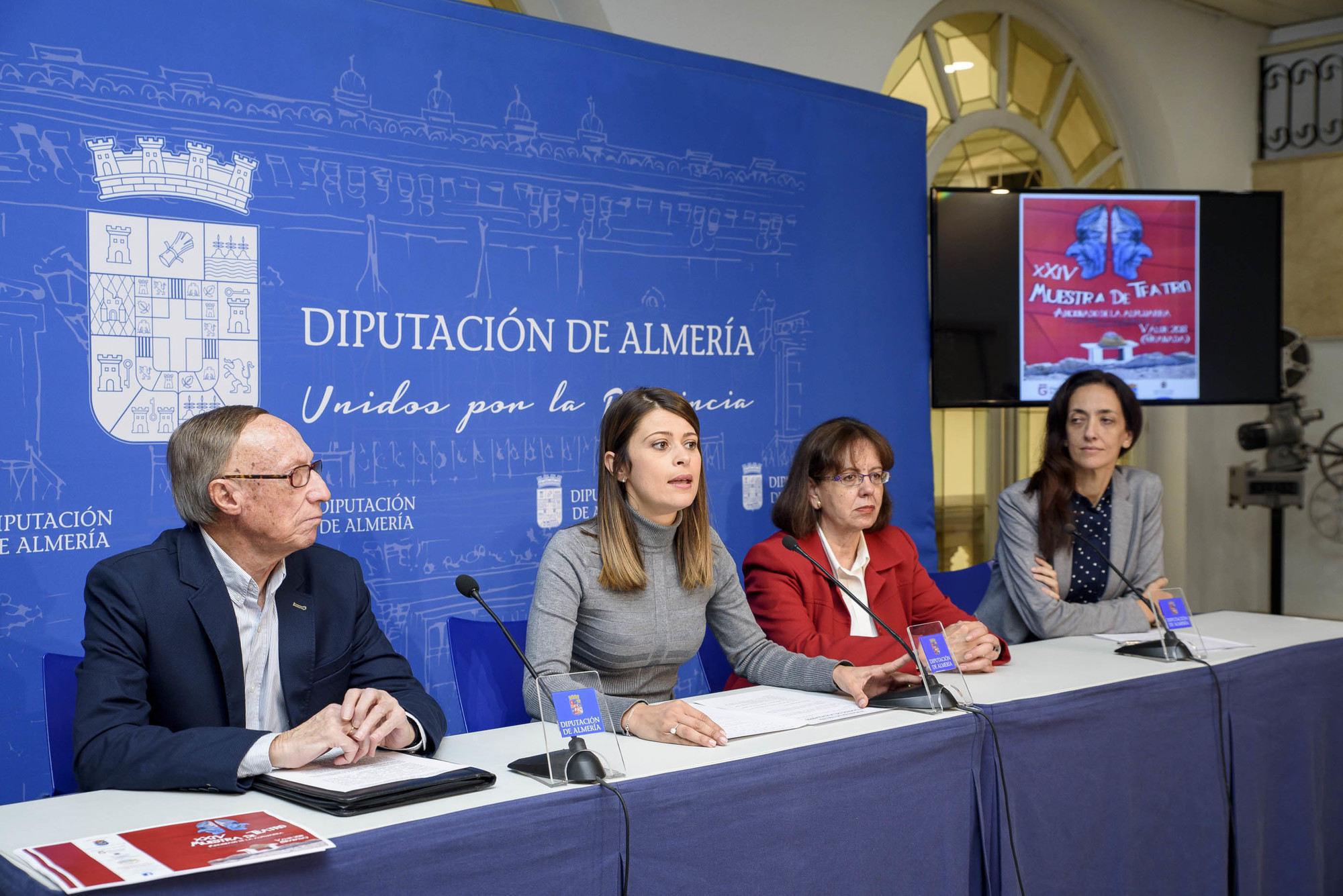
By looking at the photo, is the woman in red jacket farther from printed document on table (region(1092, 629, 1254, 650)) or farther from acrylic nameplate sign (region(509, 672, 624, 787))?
acrylic nameplate sign (region(509, 672, 624, 787))

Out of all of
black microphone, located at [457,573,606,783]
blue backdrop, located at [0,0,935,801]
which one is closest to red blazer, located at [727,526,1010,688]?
blue backdrop, located at [0,0,935,801]

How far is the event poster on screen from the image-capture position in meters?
4.37

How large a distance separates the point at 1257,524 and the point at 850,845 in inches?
210

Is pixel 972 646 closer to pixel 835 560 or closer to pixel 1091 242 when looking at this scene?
pixel 835 560

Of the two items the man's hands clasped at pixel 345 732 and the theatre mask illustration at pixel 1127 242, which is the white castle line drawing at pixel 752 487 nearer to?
the theatre mask illustration at pixel 1127 242

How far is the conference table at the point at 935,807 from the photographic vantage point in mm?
1467

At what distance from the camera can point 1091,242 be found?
4445mm

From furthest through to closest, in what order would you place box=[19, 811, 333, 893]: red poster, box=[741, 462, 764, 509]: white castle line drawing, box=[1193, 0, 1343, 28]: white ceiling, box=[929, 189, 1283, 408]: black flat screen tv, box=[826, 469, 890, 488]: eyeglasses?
box=[1193, 0, 1343, 28]: white ceiling → box=[929, 189, 1283, 408]: black flat screen tv → box=[741, 462, 764, 509]: white castle line drawing → box=[826, 469, 890, 488]: eyeglasses → box=[19, 811, 333, 893]: red poster

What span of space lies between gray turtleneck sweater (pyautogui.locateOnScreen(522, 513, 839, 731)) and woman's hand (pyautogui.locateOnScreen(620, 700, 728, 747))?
30cm

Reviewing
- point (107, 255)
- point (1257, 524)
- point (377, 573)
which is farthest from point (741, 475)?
point (1257, 524)

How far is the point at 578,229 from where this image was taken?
3.31 m

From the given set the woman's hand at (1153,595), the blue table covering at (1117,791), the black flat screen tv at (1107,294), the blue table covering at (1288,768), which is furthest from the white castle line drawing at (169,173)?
the black flat screen tv at (1107,294)

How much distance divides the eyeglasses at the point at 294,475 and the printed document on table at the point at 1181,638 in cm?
188

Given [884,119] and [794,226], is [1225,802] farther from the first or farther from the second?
[884,119]
